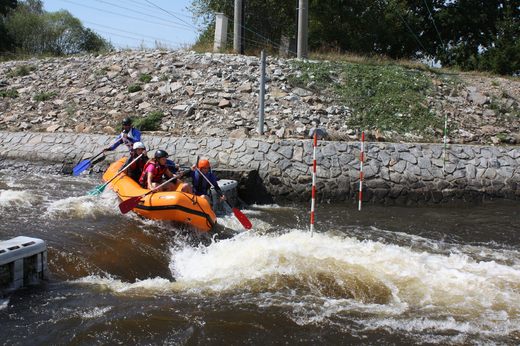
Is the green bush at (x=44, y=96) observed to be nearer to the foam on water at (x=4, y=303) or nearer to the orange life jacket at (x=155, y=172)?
the orange life jacket at (x=155, y=172)

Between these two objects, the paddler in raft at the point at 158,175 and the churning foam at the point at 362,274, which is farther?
the paddler in raft at the point at 158,175

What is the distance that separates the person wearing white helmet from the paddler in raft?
31 cm

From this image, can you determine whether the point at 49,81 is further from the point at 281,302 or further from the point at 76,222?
the point at 281,302

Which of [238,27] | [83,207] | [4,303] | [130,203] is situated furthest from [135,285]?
[238,27]

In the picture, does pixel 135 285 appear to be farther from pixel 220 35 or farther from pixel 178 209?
pixel 220 35

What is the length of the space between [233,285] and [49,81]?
40.8 ft

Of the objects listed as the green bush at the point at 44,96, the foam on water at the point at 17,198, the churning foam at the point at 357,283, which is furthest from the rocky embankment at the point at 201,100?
the churning foam at the point at 357,283

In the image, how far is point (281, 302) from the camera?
15.7ft

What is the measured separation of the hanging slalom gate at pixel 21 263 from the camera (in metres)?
4.64

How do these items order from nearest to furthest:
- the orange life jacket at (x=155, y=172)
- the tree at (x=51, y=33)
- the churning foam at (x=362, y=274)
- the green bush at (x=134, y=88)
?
the churning foam at (x=362, y=274), the orange life jacket at (x=155, y=172), the green bush at (x=134, y=88), the tree at (x=51, y=33)

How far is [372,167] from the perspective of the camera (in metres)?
10.4

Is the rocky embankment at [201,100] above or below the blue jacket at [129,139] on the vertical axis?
above

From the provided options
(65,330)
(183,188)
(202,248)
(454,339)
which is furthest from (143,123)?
(454,339)

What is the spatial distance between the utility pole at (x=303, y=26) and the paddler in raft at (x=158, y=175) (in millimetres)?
8926
